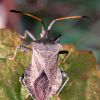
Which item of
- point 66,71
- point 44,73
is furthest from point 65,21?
point 44,73

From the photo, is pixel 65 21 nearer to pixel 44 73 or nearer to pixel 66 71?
pixel 66 71

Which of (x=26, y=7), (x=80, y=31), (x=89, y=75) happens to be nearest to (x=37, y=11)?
(x=26, y=7)

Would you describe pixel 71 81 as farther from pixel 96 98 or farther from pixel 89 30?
pixel 89 30

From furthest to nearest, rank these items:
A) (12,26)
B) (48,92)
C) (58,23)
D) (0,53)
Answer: (58,23) < (12,26) < (0,53) < (48,92)

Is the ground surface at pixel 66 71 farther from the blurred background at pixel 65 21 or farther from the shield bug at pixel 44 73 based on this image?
the blurred background at pixel 65 21

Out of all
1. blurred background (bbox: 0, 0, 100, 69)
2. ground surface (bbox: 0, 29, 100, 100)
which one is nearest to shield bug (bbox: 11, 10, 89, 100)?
ground surface (bbox: 0, 29, 100, 100)

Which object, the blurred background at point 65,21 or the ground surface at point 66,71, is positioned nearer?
the ground surface at point 66,71

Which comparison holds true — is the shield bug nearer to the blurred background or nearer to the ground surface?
the ground surface

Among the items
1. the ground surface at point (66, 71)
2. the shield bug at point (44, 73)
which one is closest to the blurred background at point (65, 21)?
the ground surface at point (66, 71)
